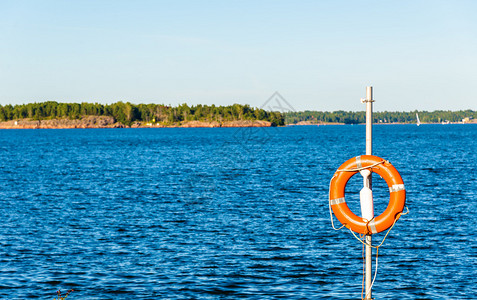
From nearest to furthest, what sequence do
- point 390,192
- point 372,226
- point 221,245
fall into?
point 390,192 < point 372,226 < point 221,245

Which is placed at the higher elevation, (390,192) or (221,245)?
(390,192)

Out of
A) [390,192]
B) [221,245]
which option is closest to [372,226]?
[390,192]

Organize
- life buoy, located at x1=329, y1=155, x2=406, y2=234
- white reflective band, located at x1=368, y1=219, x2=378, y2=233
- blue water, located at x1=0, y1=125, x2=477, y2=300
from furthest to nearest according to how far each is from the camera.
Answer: blue water, located at x1=0, y1=125, x2=477, y2=300
white reflective band, located at x1=368, y1=219, x2=378, y2=233
life buoy, located at x1=329, y1=155, x2=406, y2=234

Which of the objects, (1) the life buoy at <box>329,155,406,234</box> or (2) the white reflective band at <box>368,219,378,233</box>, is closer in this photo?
(1) the life buoy at <box>329,155,406,234</box>

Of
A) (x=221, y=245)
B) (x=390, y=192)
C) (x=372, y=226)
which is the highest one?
(x=390, y=192)

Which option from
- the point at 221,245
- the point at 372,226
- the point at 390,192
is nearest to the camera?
the point at 390,192

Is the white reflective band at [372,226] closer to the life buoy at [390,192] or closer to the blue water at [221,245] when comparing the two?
the life buoy at [390,192]

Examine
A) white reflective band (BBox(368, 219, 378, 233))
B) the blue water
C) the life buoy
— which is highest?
the life buoy

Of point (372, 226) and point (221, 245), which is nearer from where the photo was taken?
point (372, 226)

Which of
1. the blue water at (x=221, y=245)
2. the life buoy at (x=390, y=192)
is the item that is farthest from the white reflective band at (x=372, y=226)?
the blue water at (x=221, y=245)

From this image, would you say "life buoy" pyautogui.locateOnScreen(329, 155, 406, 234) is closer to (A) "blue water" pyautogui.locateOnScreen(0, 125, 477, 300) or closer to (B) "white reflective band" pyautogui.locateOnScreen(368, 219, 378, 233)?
(B) "white reflective band" pyautogui.locateOnScreen(368, 219, 378, 233)

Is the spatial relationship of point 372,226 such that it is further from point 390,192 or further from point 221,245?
point 221,245

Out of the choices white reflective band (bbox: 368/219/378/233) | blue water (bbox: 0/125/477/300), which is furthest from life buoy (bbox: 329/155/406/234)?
blue water (bbox: 0/125/477/300)

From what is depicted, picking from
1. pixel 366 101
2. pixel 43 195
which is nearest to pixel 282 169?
pixel 43 195
